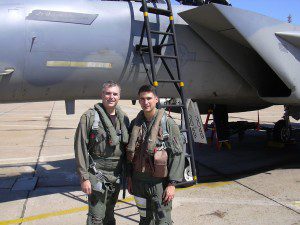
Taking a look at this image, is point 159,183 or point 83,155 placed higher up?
point 83,155

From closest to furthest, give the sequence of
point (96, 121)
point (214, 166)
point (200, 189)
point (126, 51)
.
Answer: point (96, 121)
point (126, 51)
point (200, 189)
point (214, 166)

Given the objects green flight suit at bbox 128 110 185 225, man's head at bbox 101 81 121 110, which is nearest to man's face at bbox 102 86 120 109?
man's head at bbox 101 81 121 110

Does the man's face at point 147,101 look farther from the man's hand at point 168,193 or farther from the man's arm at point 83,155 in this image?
the man's hand at point 168,193

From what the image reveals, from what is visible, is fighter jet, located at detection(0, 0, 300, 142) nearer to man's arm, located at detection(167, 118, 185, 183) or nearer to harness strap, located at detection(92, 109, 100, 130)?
harness strap, located at detection(92, 109, 100, 130)

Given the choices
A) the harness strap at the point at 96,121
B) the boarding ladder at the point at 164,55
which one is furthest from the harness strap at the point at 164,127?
the boarding ladder at the point at 164,55

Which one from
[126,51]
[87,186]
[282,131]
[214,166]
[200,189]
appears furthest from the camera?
[282,131]

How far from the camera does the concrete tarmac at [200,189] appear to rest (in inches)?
183

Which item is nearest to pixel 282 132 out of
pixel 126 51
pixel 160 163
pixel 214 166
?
pixel 214 166

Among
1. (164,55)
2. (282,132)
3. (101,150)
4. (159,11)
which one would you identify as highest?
(159,11)

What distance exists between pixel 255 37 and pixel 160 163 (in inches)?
124

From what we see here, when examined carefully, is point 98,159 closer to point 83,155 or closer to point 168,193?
point 83,155

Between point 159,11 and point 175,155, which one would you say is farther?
point 159,11

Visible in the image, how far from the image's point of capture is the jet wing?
5254mm

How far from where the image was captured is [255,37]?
5406 millimetres
